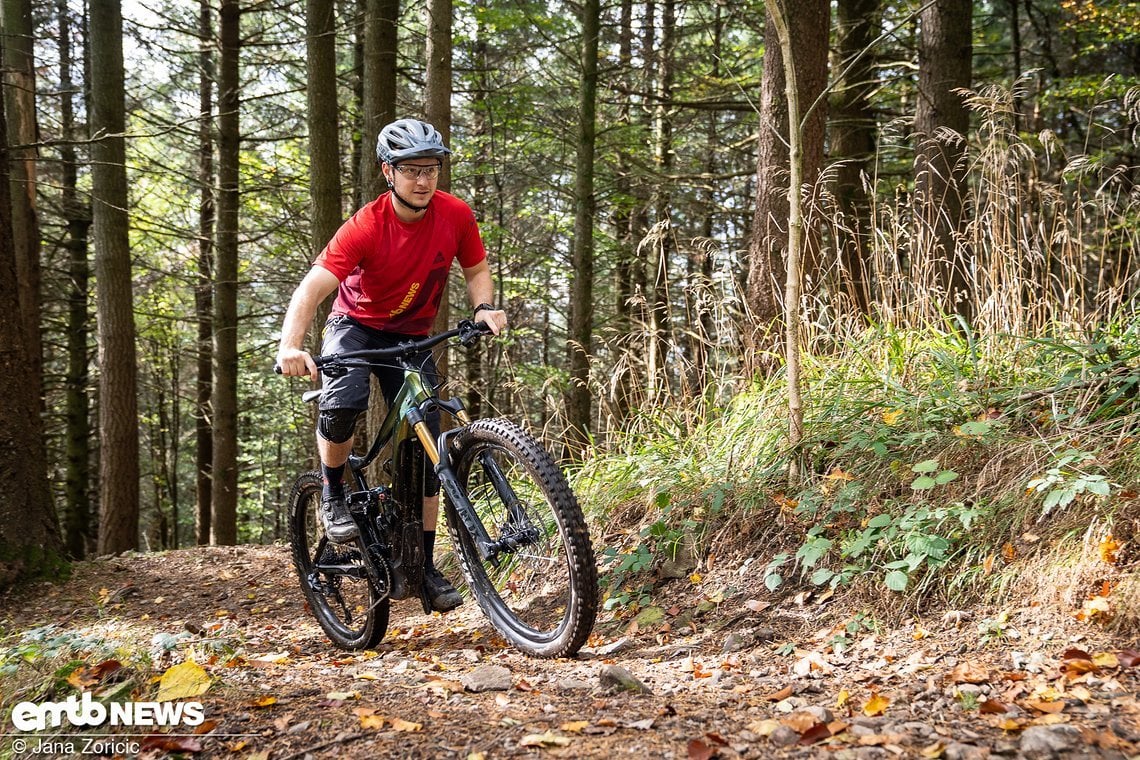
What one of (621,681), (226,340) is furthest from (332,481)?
(226,340)

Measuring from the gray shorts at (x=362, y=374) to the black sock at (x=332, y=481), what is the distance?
431 mm

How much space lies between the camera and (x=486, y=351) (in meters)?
12.5

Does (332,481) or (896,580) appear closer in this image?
(896,580)

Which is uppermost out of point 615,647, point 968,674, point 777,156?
point 777,156

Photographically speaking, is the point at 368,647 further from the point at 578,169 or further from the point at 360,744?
the point at 578,169

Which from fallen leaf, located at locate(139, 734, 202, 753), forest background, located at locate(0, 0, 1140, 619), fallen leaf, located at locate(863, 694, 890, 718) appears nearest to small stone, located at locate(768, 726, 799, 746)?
fallen leaf, located at locate(863, 694, 890, 718)

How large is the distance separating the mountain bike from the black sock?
0.13 ft

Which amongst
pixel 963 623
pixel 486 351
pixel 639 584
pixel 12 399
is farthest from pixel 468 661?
pixel 486 351

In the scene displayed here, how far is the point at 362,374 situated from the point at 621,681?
1836mm

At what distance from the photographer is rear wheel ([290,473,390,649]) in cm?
408

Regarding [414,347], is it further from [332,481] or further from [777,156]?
[777,156]

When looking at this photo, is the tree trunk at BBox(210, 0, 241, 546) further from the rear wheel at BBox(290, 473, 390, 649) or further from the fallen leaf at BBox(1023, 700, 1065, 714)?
the fallen leaf at BBox(1023, 700, 1065, 714)

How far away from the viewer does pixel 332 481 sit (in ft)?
13.5

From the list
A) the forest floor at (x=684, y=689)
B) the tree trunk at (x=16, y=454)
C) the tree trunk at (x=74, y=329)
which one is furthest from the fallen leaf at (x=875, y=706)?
the tree trunk at (x=74, y=329)
